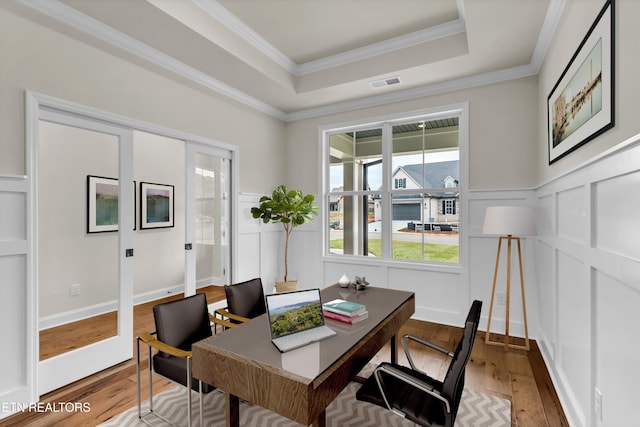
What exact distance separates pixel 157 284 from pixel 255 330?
367 cm

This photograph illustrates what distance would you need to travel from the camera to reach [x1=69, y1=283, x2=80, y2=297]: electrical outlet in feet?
8.48

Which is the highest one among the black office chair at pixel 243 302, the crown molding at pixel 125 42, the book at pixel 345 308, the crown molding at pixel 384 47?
the crown molding at pixel 384 47

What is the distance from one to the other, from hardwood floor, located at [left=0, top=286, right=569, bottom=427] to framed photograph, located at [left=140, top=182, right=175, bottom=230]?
2.36 metres

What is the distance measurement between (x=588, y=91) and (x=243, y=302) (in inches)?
102

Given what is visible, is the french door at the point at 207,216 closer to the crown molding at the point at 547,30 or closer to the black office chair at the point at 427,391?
the black office chair at the point at 427,391

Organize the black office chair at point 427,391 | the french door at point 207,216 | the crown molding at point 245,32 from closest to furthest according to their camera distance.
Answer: the black office chair at point 427,391 < the crown molding at point 245,32 < the french door at point 207,216

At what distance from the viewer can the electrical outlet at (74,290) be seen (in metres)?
2.59

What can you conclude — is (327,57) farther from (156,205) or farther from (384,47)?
(156,205)

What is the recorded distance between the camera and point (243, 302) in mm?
2537

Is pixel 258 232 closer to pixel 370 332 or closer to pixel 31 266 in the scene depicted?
pixel 31 266

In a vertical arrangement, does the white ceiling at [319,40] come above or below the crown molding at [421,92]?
above

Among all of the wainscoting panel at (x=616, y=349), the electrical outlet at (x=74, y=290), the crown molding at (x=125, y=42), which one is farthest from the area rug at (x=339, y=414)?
the crown molding at (x=125, y=42)

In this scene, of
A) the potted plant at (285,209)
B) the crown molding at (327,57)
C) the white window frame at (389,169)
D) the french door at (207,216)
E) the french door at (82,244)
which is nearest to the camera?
the french door at (82,244)

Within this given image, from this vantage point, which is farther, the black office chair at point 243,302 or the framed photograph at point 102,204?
the framed photograph at point 102,204
